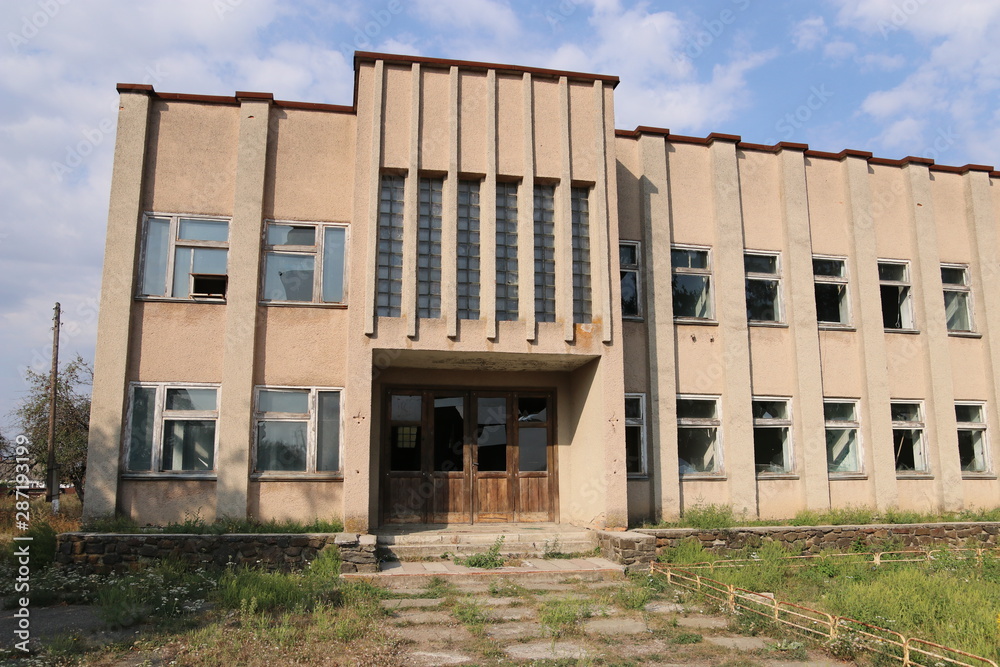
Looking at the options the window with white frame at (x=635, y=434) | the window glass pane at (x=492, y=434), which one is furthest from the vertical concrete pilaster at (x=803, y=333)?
the window glass pane at (x=492, y=434)

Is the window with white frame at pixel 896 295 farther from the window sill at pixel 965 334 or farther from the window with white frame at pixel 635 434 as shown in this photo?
the window with white frame at pixel 635 434

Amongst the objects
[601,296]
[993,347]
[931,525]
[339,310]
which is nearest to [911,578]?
[931,525]

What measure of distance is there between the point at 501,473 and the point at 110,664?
775 centimetres

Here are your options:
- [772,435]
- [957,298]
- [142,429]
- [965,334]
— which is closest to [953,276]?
[957,298]

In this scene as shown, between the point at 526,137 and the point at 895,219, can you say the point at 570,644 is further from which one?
the point at 895,219

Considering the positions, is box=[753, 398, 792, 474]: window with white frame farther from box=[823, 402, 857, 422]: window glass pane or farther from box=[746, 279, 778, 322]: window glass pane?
box=[746, 279, 778, 322]: window glass pane

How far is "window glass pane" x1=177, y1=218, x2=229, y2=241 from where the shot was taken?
12.6m

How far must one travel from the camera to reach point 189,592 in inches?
360

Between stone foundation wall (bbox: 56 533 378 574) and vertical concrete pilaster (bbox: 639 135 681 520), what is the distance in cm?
555

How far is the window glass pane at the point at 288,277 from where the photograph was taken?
41.5 feet

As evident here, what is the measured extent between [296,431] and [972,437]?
13.3m

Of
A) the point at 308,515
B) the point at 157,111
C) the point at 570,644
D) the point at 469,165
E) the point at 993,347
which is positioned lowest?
the point at 570,644

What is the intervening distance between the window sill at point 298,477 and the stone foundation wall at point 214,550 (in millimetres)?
1568

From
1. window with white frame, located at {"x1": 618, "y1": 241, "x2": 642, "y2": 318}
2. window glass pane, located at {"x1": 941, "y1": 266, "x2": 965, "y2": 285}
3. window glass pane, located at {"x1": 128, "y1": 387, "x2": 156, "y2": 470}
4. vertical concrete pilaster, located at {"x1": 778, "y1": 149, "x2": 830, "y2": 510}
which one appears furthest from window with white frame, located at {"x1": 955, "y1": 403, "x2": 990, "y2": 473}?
window glass pane, located at {"x1": 128, "y1": 387, "x2": 156, "y2": 470}
